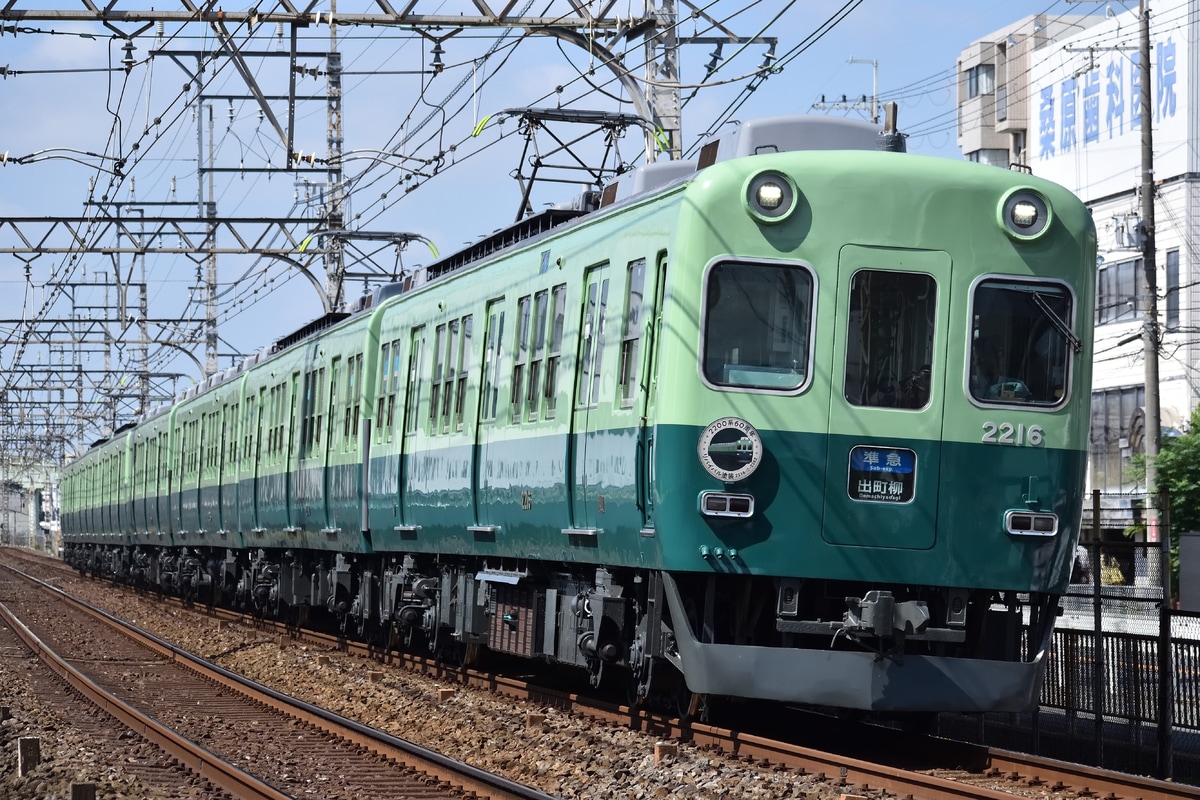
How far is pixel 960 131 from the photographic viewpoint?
5253 cm

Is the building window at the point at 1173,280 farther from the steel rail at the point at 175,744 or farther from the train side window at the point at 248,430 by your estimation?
the steel rail at the point at 175,744

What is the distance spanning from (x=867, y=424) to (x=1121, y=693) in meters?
3.22

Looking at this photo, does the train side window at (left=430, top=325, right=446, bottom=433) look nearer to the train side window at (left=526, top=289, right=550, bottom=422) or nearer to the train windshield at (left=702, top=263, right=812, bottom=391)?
the train side window at (left=526, top=289, right=550, bottom=422)

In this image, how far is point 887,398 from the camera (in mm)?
9789

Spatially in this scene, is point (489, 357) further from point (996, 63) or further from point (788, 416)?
point (996, 63)

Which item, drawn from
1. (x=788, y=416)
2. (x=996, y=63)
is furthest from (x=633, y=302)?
(x=996, y=63)

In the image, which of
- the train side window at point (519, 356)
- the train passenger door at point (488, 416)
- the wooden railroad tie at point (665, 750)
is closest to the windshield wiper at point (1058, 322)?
the wooden railroad tie at point (665, 750)

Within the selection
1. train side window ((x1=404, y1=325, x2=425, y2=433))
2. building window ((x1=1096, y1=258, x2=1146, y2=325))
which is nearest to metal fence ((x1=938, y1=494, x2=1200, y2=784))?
train side window ((x1=404, y1=325, x2=425, y2=433))

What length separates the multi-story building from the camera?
3841cm

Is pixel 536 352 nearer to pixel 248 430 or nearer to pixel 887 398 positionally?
pixel 887 398

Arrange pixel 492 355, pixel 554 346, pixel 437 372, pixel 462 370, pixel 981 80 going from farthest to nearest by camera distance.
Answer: pixel 981 80, pixel 437 372, pixel 462 370, pixel 492 355, pixel 554 346

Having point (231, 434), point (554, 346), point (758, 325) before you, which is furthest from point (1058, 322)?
point (231, 434)

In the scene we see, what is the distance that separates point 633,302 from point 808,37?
9.88ft

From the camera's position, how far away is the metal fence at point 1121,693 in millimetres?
10828
